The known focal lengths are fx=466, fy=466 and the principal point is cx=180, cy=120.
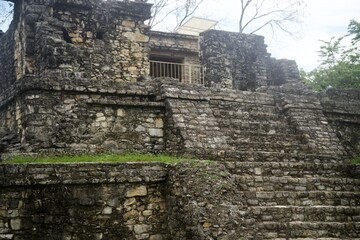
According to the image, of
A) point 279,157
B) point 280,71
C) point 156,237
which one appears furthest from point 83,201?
point 280,71

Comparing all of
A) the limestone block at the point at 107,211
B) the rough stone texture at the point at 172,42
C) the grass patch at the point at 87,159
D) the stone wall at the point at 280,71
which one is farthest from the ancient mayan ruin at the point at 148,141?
the rough stone texture at the point at 172,42

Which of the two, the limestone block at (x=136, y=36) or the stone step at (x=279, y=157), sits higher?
the limestone block at (x=136, y=36)

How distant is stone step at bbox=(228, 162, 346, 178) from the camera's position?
8523 millimetres

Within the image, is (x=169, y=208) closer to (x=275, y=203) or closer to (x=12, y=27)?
(x=275, y=203)

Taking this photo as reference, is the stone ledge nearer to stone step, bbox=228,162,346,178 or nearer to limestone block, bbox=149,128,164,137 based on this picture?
stone step, bbox=228,162,346,178

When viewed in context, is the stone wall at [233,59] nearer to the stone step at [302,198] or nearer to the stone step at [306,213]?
the stone step at [302,198]

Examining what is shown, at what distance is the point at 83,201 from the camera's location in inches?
281

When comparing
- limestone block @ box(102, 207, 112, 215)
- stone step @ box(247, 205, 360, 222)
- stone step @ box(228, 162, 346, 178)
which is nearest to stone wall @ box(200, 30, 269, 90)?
stone step @ box(228, 162, 346, 178)

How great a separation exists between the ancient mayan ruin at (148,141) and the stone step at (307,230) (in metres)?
0.02

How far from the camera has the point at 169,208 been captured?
7.57m

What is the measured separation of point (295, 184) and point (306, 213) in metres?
0.78

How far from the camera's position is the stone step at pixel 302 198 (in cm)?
802

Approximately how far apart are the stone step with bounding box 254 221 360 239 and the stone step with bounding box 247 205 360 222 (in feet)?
0.52

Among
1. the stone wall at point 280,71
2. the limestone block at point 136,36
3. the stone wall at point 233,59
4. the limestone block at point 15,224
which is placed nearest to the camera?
the limestone block at point 15,224
